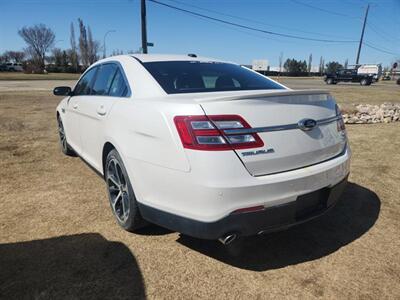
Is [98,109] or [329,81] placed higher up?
[98,109]

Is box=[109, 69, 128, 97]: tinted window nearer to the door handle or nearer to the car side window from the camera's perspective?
the door handle

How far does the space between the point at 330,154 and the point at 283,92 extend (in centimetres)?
66

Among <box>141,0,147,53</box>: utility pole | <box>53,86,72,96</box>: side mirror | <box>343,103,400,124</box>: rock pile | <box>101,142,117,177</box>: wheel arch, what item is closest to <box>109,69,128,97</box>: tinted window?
<box>101,142,117,177</box>: wheel arch

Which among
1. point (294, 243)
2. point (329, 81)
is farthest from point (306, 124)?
point (329, 81)

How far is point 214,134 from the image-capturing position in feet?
6.96

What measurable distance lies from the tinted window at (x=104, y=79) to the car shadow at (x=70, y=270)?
1539mm

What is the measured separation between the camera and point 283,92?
2.40 metres

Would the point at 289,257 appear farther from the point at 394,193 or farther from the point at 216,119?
the point at 394,193

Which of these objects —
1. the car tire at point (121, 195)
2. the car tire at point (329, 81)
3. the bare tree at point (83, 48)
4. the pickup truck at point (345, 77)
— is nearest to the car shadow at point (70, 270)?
the car tire at point (121, 195)

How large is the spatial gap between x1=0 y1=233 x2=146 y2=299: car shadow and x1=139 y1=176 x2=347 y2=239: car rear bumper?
45cm

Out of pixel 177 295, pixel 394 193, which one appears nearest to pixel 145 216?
pixel 177 295

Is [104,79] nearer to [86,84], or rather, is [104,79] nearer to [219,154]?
[86,84]

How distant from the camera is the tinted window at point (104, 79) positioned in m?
3.54

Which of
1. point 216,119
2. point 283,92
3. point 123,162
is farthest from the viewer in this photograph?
point 123,162
